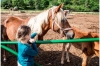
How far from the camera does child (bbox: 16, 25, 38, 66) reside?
8.69ft

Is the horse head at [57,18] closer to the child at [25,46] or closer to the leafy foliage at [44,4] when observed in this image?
the child at [25,46]

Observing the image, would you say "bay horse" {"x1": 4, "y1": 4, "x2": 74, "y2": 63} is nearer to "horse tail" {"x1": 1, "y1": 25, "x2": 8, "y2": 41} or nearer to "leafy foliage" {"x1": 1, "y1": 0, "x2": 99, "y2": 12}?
"horse tail" {"x1": 1, "y1": 25, "x2": 8, "y2": 41}

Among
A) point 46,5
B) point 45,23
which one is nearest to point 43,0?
point 46,5

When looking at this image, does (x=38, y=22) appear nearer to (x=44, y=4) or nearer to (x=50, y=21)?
(x=50, y=21)

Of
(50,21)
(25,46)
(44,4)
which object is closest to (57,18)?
(50,21)

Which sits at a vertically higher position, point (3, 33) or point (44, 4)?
point (44, 4)

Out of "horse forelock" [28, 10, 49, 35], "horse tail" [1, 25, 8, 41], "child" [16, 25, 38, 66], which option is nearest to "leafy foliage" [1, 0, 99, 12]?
"horse tail" [1, 25, 8, 41]

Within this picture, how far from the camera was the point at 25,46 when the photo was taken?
2707mm

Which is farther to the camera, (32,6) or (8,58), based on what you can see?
(32,6)

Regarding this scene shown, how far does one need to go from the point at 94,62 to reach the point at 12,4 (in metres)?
23.4

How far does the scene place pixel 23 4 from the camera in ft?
93.6

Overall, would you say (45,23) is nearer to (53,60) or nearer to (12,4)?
(53,60)

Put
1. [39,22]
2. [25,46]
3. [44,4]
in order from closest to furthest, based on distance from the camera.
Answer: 1. [25,46]
2. [39,22]
3. [44,4]

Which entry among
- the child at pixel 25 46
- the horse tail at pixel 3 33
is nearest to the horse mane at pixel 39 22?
the child at pixel 25 46
